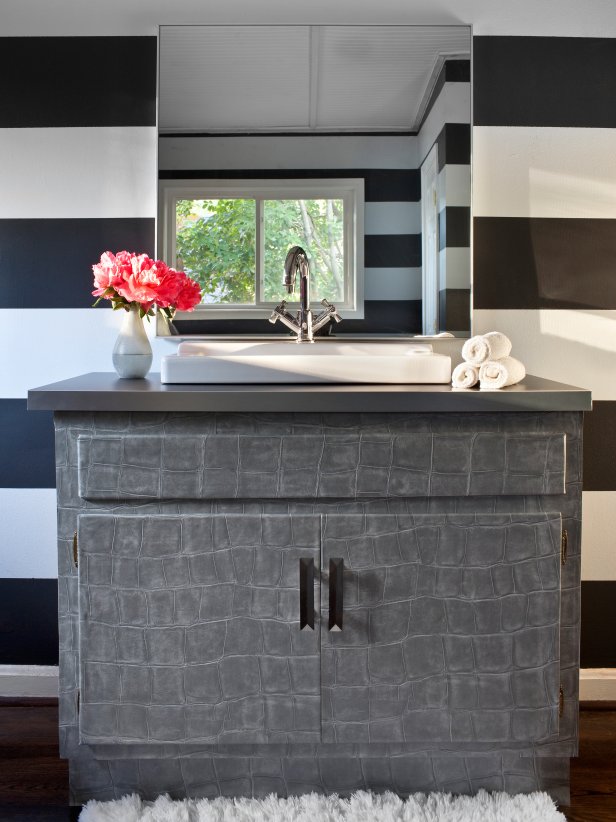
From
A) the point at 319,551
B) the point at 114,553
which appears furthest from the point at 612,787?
the point at 114,553

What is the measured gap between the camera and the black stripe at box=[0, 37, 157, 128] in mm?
2061

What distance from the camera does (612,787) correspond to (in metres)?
1.71

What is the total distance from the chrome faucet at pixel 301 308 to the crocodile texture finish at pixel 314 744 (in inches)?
21.9

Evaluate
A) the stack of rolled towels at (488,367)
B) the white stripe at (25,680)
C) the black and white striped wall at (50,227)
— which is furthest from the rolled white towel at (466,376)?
the white stripe at (25,680)

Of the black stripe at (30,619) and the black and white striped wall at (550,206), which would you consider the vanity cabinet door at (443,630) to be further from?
the black stripe at (30,619)

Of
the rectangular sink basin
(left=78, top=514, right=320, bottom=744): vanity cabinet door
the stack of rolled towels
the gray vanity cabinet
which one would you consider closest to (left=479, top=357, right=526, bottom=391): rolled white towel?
the stack of rolled towels

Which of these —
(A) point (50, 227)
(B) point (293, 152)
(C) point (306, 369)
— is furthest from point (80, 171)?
(C) point (306, 369)

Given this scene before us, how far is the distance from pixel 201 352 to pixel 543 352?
3.24 feet

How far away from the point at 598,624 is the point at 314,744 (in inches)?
40.9

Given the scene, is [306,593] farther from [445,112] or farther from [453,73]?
[453,73]

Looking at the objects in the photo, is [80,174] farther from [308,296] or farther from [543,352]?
[543,352]

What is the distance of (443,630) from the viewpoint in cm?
154

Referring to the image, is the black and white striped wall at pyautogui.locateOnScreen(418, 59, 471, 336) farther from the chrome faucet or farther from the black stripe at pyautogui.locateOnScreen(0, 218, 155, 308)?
the black stripe at pyautogui.locateOnScreen(0, 218, 155, 308)

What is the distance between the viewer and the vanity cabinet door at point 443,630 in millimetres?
1528
